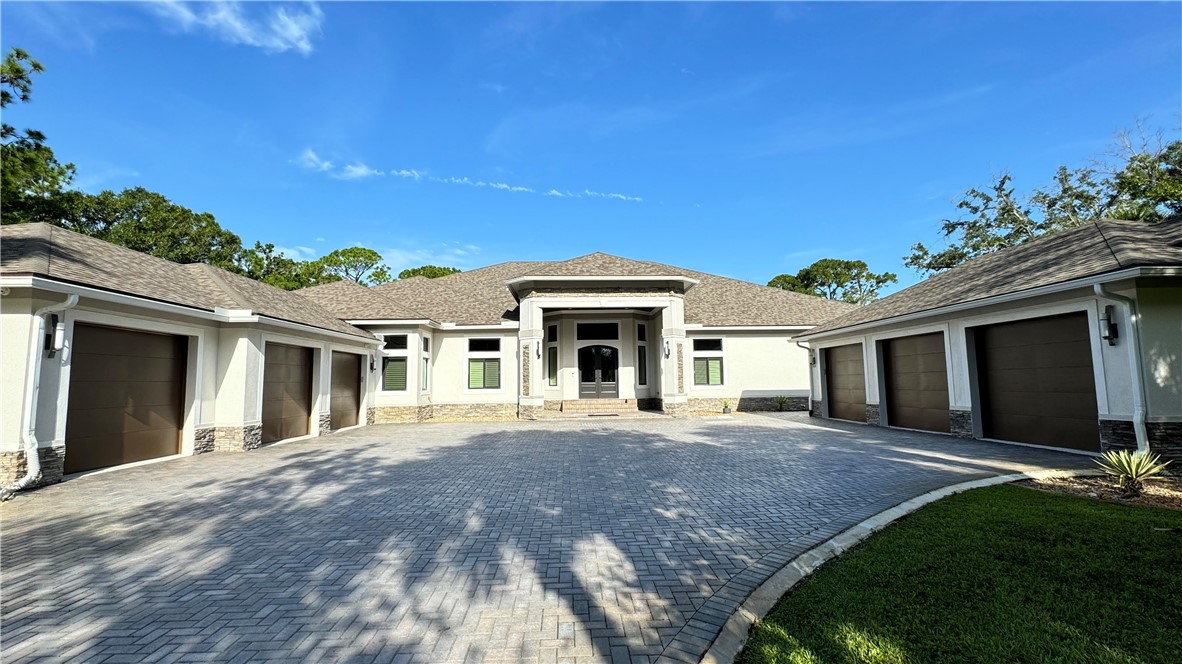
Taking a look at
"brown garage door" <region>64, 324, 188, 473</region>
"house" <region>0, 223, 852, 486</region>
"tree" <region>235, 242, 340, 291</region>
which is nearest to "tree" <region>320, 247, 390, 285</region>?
"tree" <region>235, 242, 340, 291</region>

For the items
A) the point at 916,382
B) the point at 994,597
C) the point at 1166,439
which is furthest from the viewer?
the point at 916,382

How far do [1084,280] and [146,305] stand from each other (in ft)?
55.0

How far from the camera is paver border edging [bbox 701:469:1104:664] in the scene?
10.1ft

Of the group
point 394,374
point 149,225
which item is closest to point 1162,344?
point 394,374

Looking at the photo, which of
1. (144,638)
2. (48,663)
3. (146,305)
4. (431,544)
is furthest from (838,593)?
(146,305)

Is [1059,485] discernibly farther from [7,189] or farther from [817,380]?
[7,189]

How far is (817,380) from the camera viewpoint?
17.7 m

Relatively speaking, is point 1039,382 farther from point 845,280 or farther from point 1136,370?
point 845,280

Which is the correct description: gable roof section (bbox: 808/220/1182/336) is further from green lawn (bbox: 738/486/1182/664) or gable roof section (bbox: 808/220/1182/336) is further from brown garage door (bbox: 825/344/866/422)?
green lawn (bbox: 738/486/1182/664)

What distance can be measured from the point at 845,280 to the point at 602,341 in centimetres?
3874

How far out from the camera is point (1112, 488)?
648cm

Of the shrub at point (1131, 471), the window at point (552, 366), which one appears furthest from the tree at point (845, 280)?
the shrub at point (1131, 471)

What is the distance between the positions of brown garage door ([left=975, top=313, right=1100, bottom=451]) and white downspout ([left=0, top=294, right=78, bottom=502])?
17600mm

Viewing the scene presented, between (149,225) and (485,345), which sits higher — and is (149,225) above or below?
above
